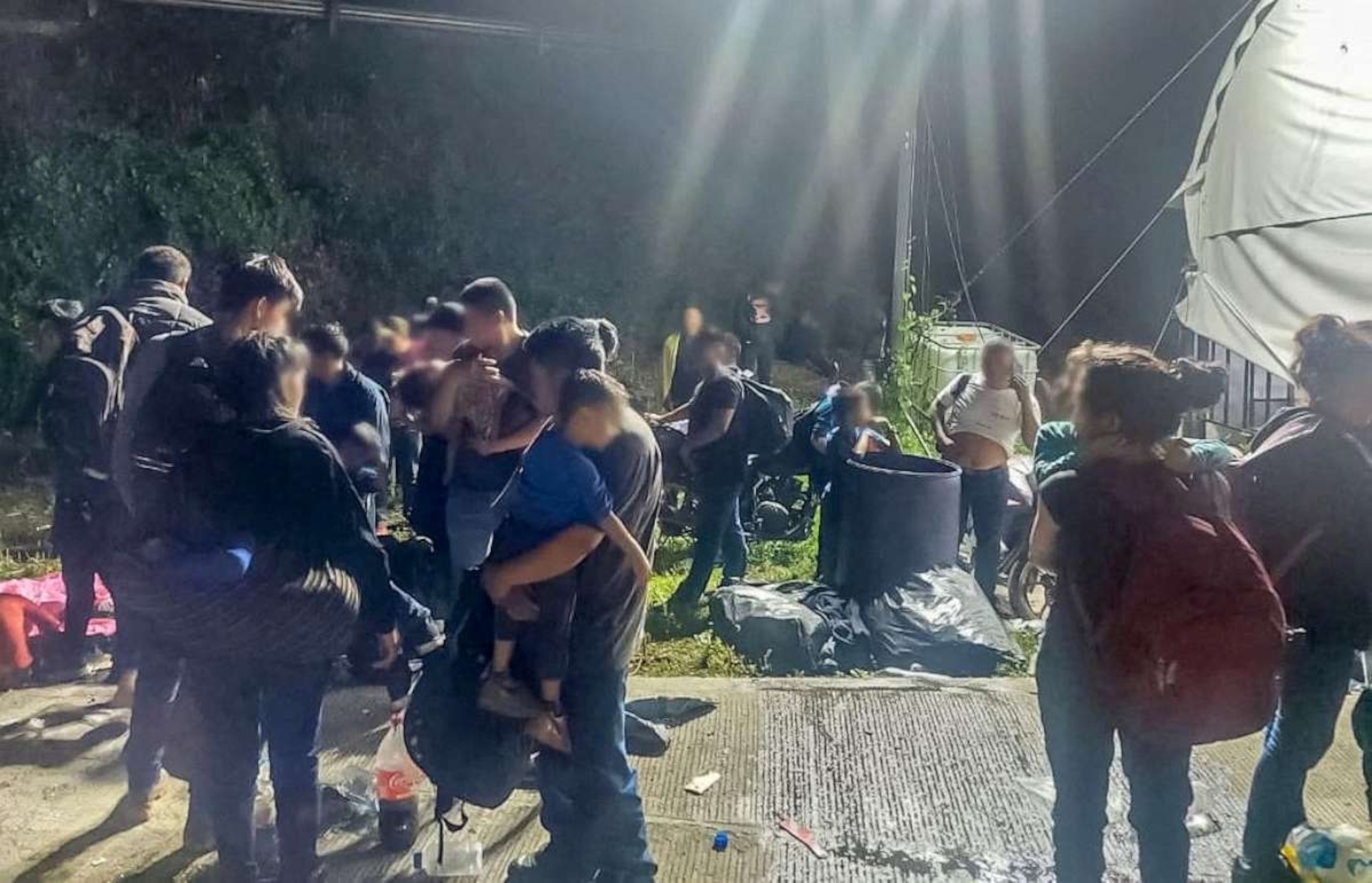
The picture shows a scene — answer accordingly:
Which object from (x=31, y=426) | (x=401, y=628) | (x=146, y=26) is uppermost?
(x=146, y=26)

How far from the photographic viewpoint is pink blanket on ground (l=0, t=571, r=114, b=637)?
505 cm

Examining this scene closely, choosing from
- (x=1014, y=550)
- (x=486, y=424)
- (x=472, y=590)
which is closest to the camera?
(x=472, y=590)

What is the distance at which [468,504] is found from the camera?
391cm

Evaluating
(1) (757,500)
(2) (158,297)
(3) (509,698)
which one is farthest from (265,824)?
(1) (757,500)

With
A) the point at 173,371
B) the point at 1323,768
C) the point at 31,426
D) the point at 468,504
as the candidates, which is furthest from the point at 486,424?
the point at 31,426

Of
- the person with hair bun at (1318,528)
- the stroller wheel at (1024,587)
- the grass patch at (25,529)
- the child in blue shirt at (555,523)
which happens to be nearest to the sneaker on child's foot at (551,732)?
the child in blue shirt at (555,523)

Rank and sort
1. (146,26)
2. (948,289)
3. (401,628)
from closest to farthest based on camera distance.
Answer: (401,628) → (146,26) → (948,289)

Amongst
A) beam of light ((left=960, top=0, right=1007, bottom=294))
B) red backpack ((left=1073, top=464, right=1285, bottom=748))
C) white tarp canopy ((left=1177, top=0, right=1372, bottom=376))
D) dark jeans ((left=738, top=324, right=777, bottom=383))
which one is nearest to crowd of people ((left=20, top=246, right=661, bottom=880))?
red backpack ((left=1073, top=464, right=1285, bottom=748))

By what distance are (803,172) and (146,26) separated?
26.7 feet

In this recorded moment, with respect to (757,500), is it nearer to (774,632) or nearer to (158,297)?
(774,632)

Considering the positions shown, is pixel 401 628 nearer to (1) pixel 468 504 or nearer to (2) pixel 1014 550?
(1) pixel 468 504

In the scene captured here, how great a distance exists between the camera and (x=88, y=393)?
4086mm

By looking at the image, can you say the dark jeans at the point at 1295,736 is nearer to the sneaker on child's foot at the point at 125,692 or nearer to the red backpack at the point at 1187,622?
the red backpack at the point at 1187,622

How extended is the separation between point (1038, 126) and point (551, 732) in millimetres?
12541
